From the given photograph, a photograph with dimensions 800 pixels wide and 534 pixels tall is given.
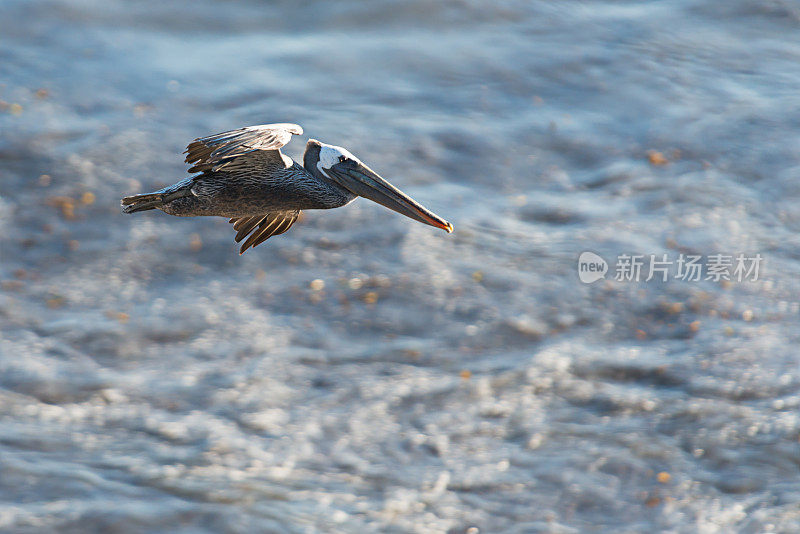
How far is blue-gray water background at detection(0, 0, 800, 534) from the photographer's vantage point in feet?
38.2

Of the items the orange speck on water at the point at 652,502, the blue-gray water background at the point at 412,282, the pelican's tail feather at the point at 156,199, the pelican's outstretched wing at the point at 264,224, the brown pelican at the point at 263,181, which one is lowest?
the orange speck on water at the point at 652,502

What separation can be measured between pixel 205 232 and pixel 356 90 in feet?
14.0

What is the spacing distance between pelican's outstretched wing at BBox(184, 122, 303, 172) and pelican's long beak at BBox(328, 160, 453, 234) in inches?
9.8

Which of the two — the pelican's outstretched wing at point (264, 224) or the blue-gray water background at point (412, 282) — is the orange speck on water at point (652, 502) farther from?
the pelican's outstretched wing at point (264, 224)

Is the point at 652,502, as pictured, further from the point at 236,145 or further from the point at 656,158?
the point at 236,145

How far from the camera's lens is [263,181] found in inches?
160

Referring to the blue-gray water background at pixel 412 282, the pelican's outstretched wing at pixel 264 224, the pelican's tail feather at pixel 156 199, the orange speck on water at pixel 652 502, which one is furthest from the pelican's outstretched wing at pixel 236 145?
the orange speck on water at pixel 652 502

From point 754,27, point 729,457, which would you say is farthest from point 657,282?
point 754,27

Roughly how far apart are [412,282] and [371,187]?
10.4 m

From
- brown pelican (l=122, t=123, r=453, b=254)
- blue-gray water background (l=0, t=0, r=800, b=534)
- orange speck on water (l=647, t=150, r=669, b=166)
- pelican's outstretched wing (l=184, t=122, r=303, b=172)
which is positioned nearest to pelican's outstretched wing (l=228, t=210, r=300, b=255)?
brown pelican (l=122, t=123, r=453, b=254)

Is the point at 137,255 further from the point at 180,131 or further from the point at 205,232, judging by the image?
the point at 180,131

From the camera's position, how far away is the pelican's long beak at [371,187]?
12.4 ft

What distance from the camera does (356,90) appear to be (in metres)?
17.4

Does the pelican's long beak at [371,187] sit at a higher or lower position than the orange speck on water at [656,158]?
higher
